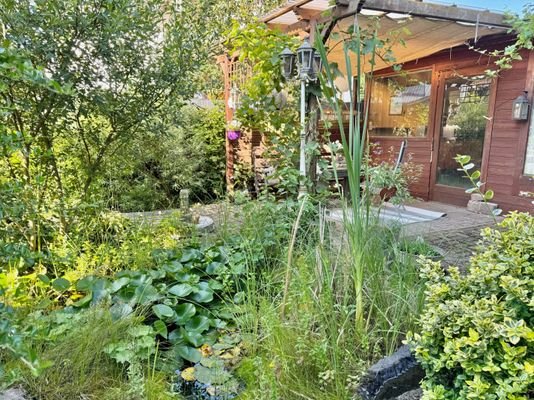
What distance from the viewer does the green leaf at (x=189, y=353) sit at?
199 cm

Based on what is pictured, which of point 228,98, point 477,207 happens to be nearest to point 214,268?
point 228,98

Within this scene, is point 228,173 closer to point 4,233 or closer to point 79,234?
point 79,234

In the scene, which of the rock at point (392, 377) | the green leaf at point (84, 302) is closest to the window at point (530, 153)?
the rock at point (392, 377)

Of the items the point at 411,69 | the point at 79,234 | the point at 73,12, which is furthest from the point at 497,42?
the point at 79,234

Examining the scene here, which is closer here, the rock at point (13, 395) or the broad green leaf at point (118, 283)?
the rock at point (13, 395)

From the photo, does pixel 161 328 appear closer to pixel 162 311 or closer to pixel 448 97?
pixel 162 311

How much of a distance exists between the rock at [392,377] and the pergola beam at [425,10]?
2559 mm

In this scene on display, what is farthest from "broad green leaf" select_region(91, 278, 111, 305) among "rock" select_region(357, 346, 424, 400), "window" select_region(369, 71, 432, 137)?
"window" select_region(369, 71, 432, 137)

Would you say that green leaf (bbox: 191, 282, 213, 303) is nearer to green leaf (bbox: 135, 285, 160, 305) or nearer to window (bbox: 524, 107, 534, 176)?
green leaf (bbox: 135, 285, 160, 305)

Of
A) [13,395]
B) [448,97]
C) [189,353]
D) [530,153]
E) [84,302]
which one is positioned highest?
[448,97]

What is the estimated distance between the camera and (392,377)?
5.00ft

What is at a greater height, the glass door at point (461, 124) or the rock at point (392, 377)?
the glass door at point (461, 124)

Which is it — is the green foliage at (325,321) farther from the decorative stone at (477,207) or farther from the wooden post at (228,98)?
the wooden post at (228,98)

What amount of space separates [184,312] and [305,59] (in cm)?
222
